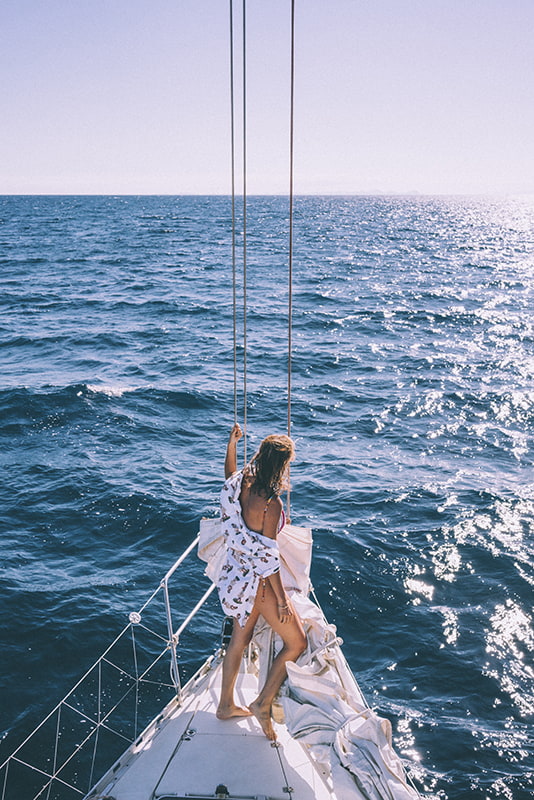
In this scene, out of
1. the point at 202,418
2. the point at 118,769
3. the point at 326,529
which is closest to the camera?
the point at 118,769

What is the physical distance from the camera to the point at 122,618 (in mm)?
8523

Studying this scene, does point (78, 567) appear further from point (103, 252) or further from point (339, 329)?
point (103, 252)

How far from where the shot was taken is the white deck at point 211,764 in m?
3.76

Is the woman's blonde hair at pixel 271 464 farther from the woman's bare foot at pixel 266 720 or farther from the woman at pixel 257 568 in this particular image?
the woman's bare foot at pixel 266 720

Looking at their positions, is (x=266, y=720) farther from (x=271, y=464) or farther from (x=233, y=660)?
(x=271, y=464)

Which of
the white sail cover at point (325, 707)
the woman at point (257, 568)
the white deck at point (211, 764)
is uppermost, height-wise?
the woman at point (257, 568)

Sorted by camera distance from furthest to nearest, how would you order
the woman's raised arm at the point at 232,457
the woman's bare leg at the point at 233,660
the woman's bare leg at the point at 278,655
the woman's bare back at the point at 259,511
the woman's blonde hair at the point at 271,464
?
the woman's raised arm at the point at 232,457
the woman's bare leg at the point at 233,660
the woman's bare leg at the point at 278,655
the woman's bare back at the point at 259,511
the woman's blonde hair at the point at 271,464

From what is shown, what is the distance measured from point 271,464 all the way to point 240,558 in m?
0.75

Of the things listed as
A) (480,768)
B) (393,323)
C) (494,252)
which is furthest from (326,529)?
(494,252)

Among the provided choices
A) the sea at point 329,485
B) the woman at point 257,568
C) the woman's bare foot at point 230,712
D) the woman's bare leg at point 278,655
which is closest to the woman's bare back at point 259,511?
the woman at point 257,568

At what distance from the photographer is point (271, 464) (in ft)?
12.1

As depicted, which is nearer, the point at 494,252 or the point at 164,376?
the point at 164,376

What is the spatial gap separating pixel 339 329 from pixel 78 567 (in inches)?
714

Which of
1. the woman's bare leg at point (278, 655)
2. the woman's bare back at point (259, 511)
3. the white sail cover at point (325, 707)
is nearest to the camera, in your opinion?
the white sail cover at point (325, 707)
